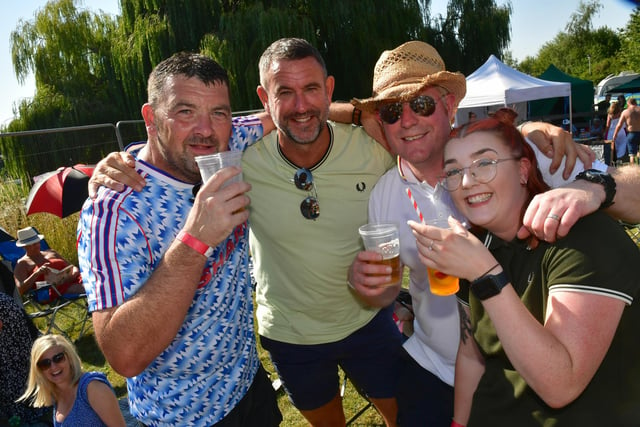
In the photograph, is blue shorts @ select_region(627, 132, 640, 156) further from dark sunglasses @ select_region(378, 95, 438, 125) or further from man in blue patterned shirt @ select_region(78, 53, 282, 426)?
man in blue patterned shirt @ select_region(78, 53, 282, 426)

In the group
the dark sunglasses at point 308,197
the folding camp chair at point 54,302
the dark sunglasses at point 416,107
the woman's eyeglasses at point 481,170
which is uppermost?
the dark sunglasses at point 416,107

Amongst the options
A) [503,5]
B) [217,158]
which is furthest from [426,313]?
[503,5]

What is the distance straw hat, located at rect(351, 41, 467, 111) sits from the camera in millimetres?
2502

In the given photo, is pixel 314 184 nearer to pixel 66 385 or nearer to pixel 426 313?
pixel 426 313

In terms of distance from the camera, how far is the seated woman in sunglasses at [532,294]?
1.32 metres

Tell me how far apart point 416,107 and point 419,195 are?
0.49 metres

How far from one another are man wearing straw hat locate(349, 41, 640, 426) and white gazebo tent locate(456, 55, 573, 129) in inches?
439

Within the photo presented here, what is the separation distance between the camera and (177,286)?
1731 mm

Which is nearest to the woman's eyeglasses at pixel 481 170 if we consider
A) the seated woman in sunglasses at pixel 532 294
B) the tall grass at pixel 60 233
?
the seated woman in sunglasses at pixel 532 294

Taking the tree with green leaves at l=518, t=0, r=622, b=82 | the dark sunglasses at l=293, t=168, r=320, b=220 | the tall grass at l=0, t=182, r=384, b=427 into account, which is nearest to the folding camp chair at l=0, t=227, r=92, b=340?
the tall grass at l=0, t=182, r=384, b=427

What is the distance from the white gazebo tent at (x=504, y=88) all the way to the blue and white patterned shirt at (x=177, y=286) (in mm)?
12137

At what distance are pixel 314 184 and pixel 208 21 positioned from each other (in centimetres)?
1434

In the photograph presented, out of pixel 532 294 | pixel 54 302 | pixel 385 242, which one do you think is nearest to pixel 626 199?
pixel 532 294

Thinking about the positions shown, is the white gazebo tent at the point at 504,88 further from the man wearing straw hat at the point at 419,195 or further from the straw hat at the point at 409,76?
the man wearing straw hat at the point at 419,195
